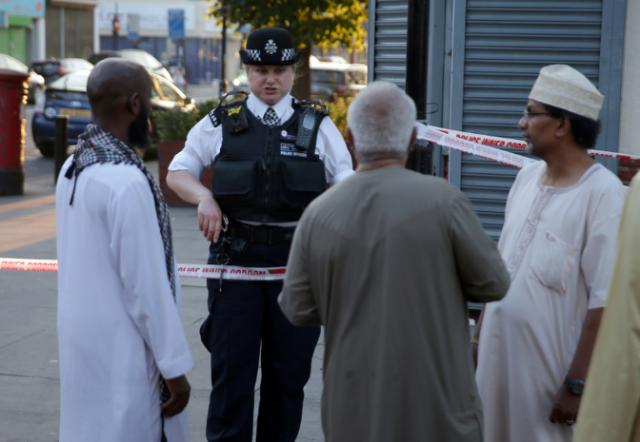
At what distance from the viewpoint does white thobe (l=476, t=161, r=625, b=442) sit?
3.64m

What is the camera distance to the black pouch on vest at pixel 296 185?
15.8 ft

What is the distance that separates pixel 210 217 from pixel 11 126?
1114 centimetres

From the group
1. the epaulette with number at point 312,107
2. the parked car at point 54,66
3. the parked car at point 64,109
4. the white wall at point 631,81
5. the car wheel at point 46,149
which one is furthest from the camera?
the parked car at point 54,66

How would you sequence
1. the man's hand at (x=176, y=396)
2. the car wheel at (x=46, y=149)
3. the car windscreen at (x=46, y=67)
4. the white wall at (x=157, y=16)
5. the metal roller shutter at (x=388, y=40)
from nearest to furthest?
the man's hand at (x=176, y=396), the metal roller shutter at (x=388, y=40), the car wheel at (x=46, y=149), the car windscreen at (x=46, y=67), the white wall at (x=157, y=16)

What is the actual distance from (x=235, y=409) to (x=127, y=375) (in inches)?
54.0

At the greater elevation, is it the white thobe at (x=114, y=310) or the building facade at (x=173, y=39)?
the building facade at (x=173, y=39)

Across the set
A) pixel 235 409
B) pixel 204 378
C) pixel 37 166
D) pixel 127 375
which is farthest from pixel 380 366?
pixel 37 166

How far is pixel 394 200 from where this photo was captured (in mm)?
3248

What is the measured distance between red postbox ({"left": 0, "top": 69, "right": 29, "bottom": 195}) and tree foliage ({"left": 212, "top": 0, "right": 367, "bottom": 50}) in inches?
147

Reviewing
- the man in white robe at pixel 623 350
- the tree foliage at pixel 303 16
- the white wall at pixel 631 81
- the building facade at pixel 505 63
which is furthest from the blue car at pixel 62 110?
the man in white robe at pixel 623 350

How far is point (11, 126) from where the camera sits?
15180 mm

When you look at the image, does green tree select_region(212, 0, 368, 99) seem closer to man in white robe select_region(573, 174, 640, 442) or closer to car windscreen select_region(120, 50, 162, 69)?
man in white robe select_region(573, 174, 640, 442)

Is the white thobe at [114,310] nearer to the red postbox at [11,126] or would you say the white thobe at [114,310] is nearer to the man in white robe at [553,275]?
the man in white robe at [553,275]

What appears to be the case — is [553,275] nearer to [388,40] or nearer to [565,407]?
[565,407]
